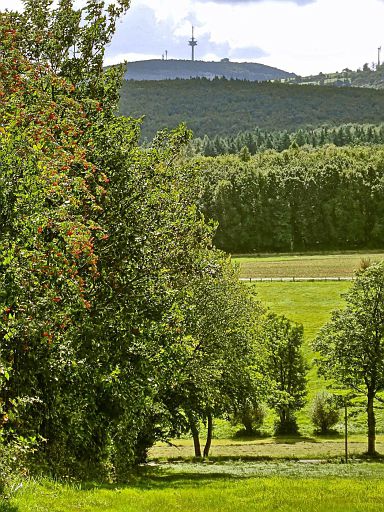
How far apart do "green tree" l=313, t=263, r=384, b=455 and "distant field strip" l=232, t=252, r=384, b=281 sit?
1780 inches

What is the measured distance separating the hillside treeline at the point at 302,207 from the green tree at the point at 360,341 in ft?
315

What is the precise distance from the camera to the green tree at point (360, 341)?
45.4m

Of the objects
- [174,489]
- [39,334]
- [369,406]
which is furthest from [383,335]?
[39,334]

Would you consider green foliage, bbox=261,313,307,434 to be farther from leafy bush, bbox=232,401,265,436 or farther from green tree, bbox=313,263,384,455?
green tree, bbox=313,263,384,455

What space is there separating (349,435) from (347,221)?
314 ft

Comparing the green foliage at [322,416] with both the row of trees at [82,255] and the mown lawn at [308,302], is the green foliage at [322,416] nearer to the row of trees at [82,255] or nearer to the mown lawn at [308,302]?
the mown lawn at [308,302]

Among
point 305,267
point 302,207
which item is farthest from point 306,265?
point 302,207

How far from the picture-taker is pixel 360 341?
4588cm

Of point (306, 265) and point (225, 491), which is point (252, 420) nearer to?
point (225, 491)

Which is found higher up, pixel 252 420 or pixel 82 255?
pixel 82 255

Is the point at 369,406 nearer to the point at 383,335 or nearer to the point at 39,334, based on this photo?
the point at 383,335

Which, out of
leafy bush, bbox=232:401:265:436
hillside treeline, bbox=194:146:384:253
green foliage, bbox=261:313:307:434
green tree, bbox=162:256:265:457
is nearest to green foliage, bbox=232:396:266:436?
leafy bush, bbox=232:401:265:436

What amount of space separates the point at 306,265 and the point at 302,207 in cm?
3933

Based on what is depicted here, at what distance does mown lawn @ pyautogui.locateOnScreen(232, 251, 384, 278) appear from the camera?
105 metres
